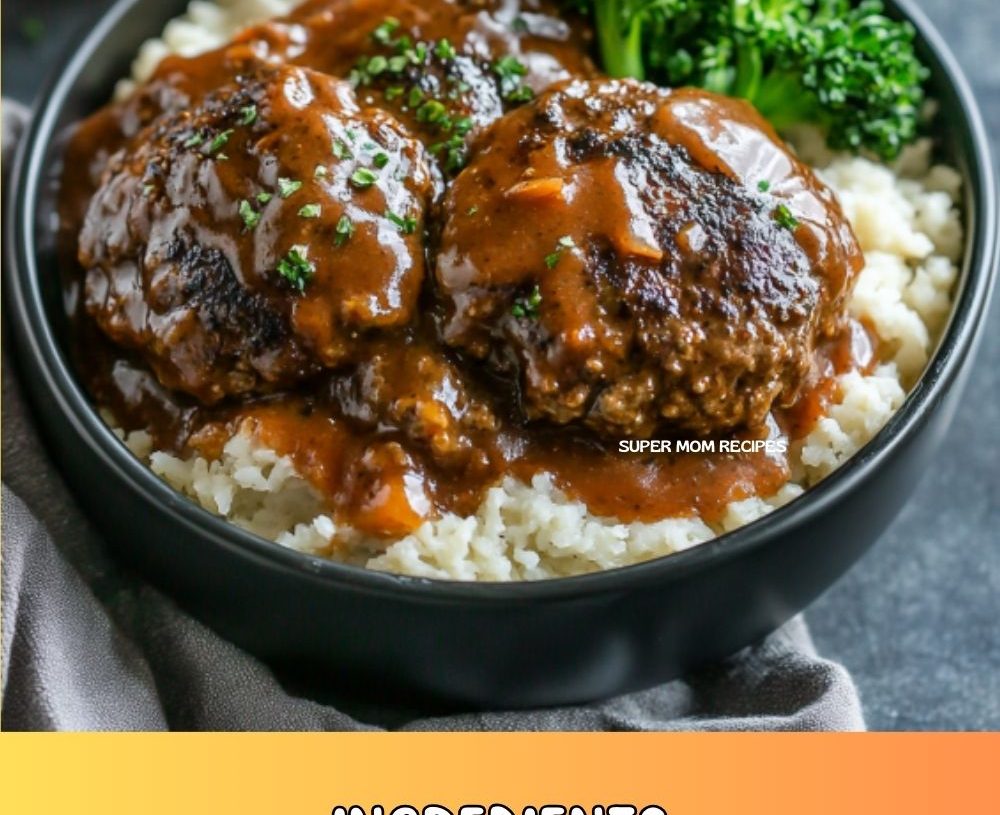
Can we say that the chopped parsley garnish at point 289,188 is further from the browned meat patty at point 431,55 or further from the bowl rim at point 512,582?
the bowl rim at point 512,582

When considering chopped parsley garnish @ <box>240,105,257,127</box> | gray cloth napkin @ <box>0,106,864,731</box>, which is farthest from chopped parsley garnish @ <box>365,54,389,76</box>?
gray cloth napkin @ <box>0,106,864,731</box>

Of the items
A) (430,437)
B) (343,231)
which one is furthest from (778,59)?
(430,437)

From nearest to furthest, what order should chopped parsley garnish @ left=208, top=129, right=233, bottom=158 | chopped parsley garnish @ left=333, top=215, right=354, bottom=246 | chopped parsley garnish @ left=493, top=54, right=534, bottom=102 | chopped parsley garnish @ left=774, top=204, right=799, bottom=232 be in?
chopped parsley garnish @ left=333, top=215, right=354, bottom=246
chopped parsley garnish @ left=774, top=204, right=799, bottom=232
chopped parsley garnish @ left=208, top=129, right=233, bottom=158
chopped parsley garnish @ left=493, top=54, right=534, bottom=102

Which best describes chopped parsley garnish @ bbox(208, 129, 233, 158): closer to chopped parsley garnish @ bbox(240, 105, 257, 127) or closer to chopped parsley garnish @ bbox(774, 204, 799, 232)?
chopped parsley garnish @ bbox(240, 105, 257, 127)

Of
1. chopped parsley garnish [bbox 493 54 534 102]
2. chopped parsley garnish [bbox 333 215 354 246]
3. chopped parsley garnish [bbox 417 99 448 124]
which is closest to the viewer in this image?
chopped parsley garnish [bbox 333 215 354 246]

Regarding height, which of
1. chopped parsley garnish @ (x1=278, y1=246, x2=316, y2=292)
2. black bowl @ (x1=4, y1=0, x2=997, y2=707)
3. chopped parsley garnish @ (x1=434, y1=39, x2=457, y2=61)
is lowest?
black bowl @ (x1=4, y1=0, x2=997, y2=707)

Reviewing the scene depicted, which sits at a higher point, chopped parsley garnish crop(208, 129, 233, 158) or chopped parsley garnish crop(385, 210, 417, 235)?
chopped parsley garnish crop(208, 129, 233, 158)

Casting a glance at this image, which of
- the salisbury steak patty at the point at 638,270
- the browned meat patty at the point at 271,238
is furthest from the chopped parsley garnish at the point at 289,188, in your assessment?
the salisbury steak patty at the point at 638,270
